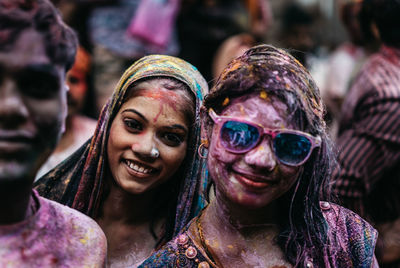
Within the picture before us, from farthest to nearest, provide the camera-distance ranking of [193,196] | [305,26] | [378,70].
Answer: [305,26], [378,70], [193,196]

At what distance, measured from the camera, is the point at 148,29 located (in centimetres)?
511

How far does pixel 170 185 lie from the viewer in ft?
8.84

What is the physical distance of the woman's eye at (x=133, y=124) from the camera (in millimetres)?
2514

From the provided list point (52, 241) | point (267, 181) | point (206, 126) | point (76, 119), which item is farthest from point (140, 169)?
point (76, 119)

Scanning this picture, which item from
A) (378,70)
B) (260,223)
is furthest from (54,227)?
(378,70)

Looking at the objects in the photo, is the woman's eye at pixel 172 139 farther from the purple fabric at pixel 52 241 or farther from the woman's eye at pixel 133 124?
the purple fabric at pixel 52 241

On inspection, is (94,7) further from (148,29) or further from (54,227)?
(54,227)

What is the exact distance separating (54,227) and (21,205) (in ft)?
0.48

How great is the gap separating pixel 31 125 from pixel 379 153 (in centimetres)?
243

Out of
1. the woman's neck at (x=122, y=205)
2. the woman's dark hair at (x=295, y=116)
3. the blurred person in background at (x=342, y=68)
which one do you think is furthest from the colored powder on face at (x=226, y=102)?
the blurred person in background at (x=342, y=68)

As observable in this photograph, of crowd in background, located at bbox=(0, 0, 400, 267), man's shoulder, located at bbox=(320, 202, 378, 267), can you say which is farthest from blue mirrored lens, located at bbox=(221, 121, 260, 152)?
man's shoulder, located at bbox=(320, 202, 378, 267)

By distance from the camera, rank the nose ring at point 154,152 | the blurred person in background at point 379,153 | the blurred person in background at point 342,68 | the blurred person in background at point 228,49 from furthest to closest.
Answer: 1. the blurred person in background at point 342,68
2. the blurred person in background at point 228,49
3. the blurred person in background at point 379,153
4. the nose ring at point 154,152

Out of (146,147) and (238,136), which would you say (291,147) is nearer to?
(238,136)

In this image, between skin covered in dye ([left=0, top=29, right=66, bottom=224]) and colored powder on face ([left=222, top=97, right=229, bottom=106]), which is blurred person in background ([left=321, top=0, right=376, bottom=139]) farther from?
skin covered in dye ([left=0, top=29, right=66, bottom=224])
